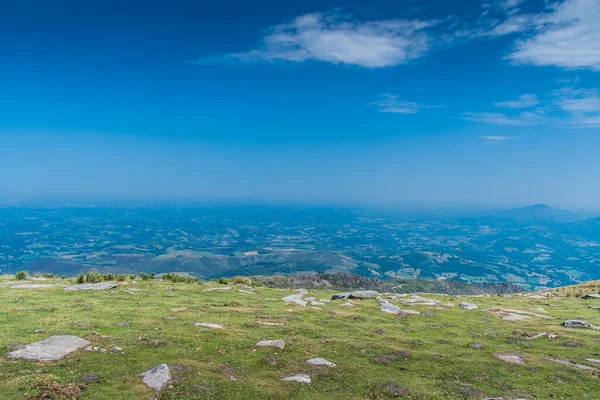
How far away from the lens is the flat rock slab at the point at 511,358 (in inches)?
849

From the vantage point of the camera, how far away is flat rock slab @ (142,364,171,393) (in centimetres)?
1557

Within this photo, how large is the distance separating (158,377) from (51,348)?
7.35 metres

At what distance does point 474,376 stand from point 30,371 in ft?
74.4

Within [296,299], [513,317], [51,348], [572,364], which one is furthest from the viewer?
[296,299]

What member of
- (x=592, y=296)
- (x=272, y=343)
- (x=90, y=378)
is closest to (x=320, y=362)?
(x=272, y=343)

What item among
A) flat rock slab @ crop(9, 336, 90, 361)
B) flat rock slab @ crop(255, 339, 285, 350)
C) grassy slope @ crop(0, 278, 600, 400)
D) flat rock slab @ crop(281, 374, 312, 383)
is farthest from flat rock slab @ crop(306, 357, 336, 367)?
flat rock slab @ crop(9, 336, 90, 361)

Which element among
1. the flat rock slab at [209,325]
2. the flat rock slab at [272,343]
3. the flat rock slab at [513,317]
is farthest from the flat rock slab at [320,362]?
the flat rock slab at [513,317]

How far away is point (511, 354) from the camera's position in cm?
2294

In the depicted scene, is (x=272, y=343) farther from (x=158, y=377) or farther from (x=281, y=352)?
(x=158, y=377)

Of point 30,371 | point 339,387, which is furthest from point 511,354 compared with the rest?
point 30,371

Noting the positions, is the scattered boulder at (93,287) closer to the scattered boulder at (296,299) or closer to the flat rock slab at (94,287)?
the flat rock slab at (94,287)

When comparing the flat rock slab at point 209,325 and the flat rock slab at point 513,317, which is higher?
the flat rock slab at point 209,325

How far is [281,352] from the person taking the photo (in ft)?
69.5

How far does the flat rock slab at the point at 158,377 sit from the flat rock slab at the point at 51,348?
545 cm
